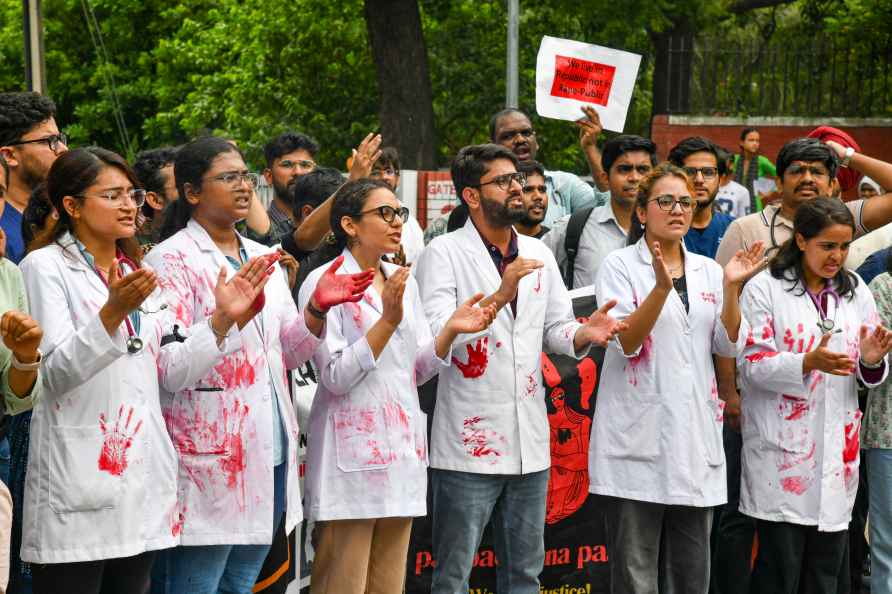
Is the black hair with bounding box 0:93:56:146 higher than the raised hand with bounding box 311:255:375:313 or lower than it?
higher

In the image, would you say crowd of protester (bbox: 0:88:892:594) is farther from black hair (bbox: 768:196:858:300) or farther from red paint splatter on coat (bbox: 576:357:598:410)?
red paint splatter on coat (bbox: 576:357:598:410)

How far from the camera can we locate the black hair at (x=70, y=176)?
4469 millimetres

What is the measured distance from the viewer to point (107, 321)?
4176mm

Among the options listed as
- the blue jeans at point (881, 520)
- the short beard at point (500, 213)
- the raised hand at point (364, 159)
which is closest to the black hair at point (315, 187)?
the raised hand at point (364, 159)

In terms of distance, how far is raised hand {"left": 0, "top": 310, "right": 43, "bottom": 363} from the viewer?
3.95 meters

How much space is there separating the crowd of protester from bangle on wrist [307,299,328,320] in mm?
16

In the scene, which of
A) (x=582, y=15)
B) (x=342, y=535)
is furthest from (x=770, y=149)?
(x=342, y=535)

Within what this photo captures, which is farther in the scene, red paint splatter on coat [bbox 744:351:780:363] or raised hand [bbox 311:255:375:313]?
red paint splatter on coat [bbox 744:351:780:363]

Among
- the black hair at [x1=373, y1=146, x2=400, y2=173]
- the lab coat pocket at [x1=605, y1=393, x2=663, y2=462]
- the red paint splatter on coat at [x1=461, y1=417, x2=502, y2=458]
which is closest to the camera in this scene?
the red paint splatter on coat at [x1=461, y1=417, x2=502, y2=458]

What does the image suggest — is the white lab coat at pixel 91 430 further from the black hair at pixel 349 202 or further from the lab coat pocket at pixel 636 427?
the lab coat pocket at pixel 636 427

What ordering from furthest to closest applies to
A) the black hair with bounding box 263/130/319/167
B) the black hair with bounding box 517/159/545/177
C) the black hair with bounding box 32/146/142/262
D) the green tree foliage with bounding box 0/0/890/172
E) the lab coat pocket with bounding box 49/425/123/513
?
the green tree foliage with bounding box 0/0/890/172 < the black hair with bounding box 263/130/319/167 < the black hair with bounding box 517/159/545/177 < the black hair with bounding box 32/146/142/262 < the lab coat pocket with bounding box 49/425/123/513

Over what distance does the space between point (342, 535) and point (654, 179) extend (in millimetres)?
2122

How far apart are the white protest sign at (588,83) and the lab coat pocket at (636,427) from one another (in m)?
2.87

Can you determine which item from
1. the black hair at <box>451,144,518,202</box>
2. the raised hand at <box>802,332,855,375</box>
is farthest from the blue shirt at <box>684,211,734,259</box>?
the black hair at <box>451,144,518,202</box>
